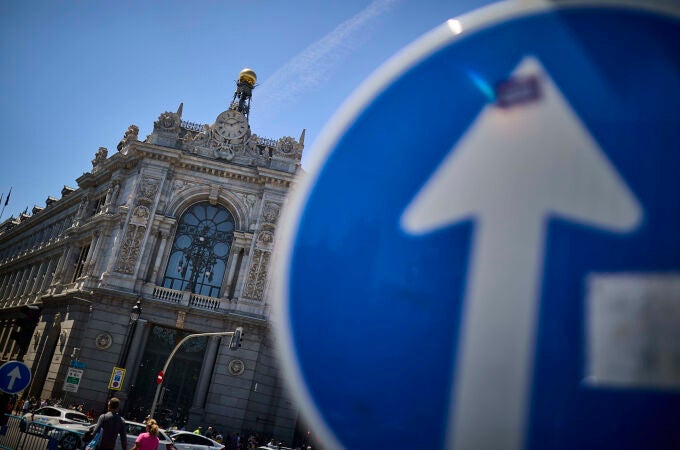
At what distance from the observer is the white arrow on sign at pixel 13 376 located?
9525mm

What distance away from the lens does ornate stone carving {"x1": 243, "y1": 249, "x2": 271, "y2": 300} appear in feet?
89.1

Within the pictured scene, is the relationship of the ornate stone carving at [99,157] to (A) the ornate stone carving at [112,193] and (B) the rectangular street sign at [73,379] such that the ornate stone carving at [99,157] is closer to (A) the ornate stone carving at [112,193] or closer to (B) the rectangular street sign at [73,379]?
(A) the ornate stone carving at [112,193]

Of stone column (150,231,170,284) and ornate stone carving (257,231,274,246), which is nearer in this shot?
stone column (150,231,170,284)

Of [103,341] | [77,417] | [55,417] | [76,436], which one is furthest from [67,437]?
[103,341]

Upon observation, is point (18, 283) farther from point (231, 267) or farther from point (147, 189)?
point (231, 267)

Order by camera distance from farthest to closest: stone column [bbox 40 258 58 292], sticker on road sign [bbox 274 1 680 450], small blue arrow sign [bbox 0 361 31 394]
Answer: stone column [bbox 40 258 58 292], small blue arrow sign [bbox 0 361 31 394], sticker on road sign [bbox 274 1 680 450]

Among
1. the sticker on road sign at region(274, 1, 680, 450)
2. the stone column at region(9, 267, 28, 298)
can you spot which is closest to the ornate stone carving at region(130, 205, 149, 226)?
the stone column at region(9, 267, 28, 298)

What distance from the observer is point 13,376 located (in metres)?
9.56

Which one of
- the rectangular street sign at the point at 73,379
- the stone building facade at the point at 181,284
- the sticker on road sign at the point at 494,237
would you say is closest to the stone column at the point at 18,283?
the stone building facade at the point at 181,284

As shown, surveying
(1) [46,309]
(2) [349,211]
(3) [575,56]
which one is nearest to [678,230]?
(3) [575,56]

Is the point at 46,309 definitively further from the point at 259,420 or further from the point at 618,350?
the point at 618,350

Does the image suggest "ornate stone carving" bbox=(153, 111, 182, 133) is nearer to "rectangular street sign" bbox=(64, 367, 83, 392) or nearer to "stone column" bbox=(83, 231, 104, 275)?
"stone column" bbox=(83, 231, 104, 275)

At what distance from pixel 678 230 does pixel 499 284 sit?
314 millimetres

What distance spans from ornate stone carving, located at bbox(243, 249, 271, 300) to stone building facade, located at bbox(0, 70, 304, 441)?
0.05 metres
